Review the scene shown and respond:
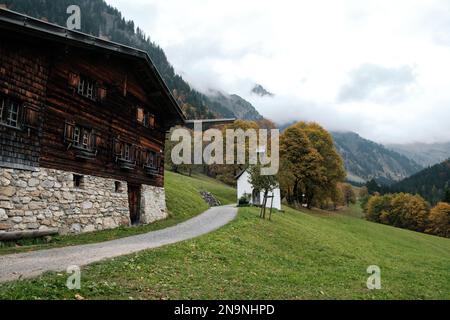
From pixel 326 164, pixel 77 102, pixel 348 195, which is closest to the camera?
pixel 77 102

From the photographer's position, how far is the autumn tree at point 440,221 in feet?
293

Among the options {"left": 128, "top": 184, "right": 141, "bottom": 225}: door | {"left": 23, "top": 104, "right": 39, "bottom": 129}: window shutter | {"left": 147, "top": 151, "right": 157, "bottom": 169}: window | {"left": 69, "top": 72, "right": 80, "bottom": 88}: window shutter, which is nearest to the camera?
{"left": 23, "top": 104, "right": 39, "bottom": 129}: window shutter

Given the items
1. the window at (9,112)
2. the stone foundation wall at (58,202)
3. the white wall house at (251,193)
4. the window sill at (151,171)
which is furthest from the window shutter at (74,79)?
the white wall house at (251,193)

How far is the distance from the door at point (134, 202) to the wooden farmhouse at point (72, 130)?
8cm

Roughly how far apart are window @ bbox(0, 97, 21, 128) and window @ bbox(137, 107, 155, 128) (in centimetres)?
1123

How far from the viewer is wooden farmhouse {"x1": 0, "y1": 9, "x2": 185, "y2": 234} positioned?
17531mm

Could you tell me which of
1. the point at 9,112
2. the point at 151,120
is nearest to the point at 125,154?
the point at 151,120

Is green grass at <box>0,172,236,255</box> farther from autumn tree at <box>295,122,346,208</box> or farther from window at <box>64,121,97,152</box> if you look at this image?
autumn tree at <box>295,122,346,208</box>

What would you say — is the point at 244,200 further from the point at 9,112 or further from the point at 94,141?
the point at 9,112

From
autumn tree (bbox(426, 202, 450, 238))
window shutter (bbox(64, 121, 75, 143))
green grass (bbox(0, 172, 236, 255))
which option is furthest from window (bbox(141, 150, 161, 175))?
autumn tree (bbox(426, 202, 450, 238))

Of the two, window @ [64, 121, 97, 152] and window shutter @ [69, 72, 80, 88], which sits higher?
window shutter @ [69, 72, 80, 88]

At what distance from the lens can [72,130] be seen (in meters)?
21.5

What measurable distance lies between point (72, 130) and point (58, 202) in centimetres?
430
